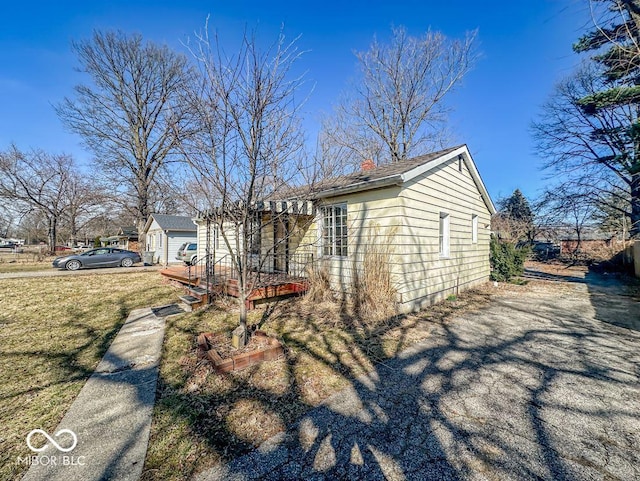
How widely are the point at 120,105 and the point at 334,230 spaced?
24631 millimetres

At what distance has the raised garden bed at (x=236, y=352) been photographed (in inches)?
137

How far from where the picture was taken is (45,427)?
2.57m

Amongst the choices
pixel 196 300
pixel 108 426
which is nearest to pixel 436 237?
pixel 196 300

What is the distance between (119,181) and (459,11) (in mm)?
26298

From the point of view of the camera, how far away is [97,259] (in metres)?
15.9

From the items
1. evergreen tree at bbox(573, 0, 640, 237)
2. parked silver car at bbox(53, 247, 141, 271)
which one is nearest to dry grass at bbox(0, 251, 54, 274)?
parked silver car at bbox(53, 247, 141, 271)

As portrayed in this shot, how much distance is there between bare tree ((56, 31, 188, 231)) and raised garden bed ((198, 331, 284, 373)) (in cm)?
2103

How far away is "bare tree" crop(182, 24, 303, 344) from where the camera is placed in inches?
138

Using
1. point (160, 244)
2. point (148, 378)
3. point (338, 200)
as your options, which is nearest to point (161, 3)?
point (338, 200)

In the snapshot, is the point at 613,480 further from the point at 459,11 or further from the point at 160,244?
the point at 160,244

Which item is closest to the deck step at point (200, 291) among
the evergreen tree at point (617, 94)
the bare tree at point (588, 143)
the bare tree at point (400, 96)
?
the bare tree at point (400, 96)

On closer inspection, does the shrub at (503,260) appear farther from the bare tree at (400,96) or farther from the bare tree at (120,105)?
the bare tree at (120,105)

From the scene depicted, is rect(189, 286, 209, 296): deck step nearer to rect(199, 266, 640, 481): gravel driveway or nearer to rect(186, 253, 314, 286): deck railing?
rect(186, 253, 314, 286): deck railing

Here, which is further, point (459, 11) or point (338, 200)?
point (459, 11)
